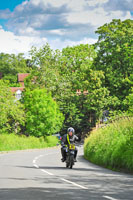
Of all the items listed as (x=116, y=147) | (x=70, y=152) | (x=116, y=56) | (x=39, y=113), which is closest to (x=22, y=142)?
(x=39, y=113)

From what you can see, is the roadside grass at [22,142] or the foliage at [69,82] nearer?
the roadside grass at [22,142]

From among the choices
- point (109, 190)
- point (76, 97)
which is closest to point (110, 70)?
point (76, 97)

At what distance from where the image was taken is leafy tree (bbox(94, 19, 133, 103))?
55.8 meters

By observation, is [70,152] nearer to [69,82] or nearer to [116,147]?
[116,147]

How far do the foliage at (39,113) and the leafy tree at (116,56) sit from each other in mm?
8418

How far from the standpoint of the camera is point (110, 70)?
188ft

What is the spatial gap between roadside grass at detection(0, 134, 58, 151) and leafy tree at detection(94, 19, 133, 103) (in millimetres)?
10721

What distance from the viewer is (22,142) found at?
2019 inches

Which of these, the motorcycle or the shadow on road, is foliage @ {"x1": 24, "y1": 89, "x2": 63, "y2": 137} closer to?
the motorcycle

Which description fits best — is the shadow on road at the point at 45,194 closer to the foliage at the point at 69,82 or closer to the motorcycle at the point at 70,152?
the motorcycle at the point at 70,152

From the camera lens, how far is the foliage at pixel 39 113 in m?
56.4

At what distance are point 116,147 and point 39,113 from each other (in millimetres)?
38318

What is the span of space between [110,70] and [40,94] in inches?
384

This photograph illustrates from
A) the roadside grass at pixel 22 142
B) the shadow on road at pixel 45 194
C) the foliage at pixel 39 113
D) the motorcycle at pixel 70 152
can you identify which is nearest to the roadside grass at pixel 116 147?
the motorcycle at pixel 70 152
